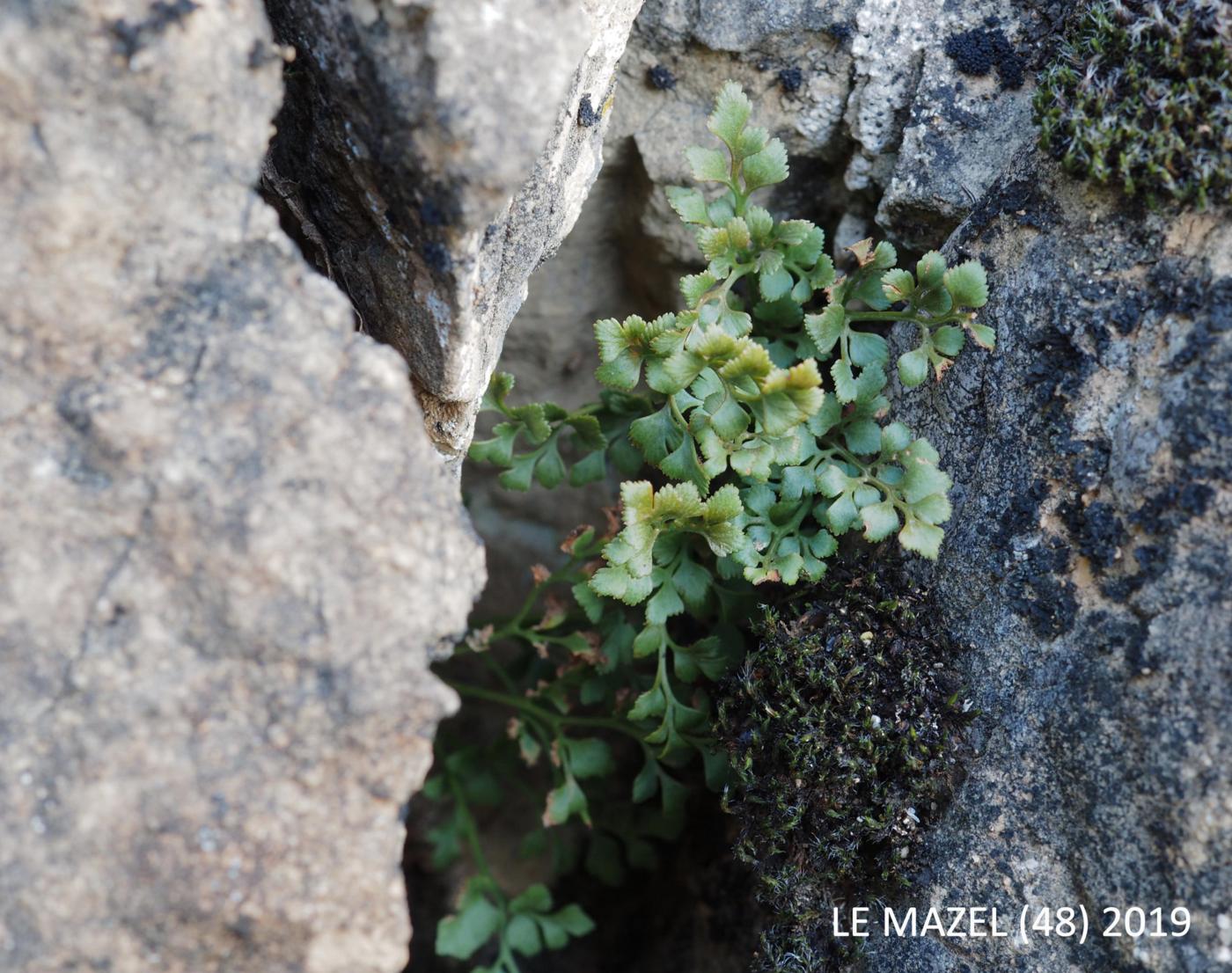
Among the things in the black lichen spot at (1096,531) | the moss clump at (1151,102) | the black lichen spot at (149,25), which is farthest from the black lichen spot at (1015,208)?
the black lichen spot at (149,25)

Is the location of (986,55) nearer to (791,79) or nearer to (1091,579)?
(791,79)

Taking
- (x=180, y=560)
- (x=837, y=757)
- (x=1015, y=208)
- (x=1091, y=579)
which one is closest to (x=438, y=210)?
(x=180, y=560)

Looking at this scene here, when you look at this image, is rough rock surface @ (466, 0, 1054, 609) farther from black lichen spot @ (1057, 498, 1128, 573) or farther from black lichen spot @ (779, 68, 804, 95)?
black lichen spot @ (1057, 498, 1128, 573)

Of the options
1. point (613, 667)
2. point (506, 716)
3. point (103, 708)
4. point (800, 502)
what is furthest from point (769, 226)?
point (506, 716)

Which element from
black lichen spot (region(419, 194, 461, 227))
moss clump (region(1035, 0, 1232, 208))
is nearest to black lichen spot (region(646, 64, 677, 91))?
moss clump (region(1035, 0, 1232, 208))

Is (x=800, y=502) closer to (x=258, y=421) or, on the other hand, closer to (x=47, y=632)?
(x=258, y=421)
